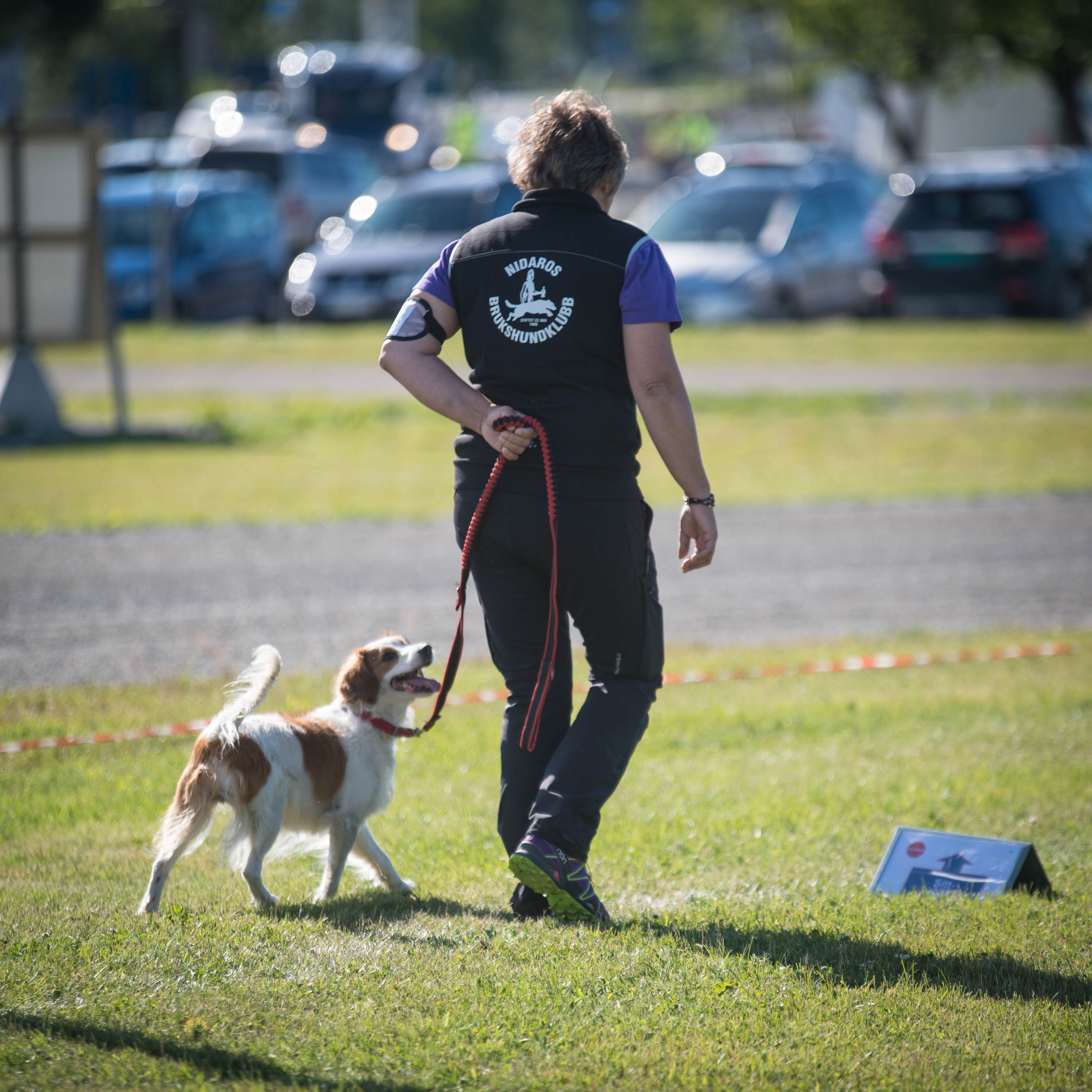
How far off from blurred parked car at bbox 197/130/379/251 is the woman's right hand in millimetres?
21863

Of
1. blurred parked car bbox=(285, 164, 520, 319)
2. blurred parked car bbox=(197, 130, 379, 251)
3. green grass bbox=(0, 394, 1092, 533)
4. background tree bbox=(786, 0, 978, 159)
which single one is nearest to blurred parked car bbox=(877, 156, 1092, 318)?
green grass bbox=(0, 394, 1092, 533)

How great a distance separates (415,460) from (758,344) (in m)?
7.13

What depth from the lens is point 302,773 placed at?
3.98 meters

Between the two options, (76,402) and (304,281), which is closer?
(76,402)

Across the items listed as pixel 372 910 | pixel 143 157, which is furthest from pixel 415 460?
pixel 143 157

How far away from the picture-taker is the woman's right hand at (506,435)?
355 cm

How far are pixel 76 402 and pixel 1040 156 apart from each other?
18.1 meters

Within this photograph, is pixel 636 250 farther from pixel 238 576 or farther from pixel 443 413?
pixel 238 576

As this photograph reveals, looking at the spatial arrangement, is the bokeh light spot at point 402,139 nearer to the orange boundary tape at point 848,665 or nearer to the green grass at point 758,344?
the green grass at point 758,344

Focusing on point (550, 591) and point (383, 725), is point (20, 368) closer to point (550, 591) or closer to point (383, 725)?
point (383, 725)

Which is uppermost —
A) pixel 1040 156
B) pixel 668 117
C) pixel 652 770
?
pixel 668 117

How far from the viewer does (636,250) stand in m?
3.55

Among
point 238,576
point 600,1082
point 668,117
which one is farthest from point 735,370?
point 668,117

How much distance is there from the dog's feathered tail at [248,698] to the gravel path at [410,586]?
118 inches
